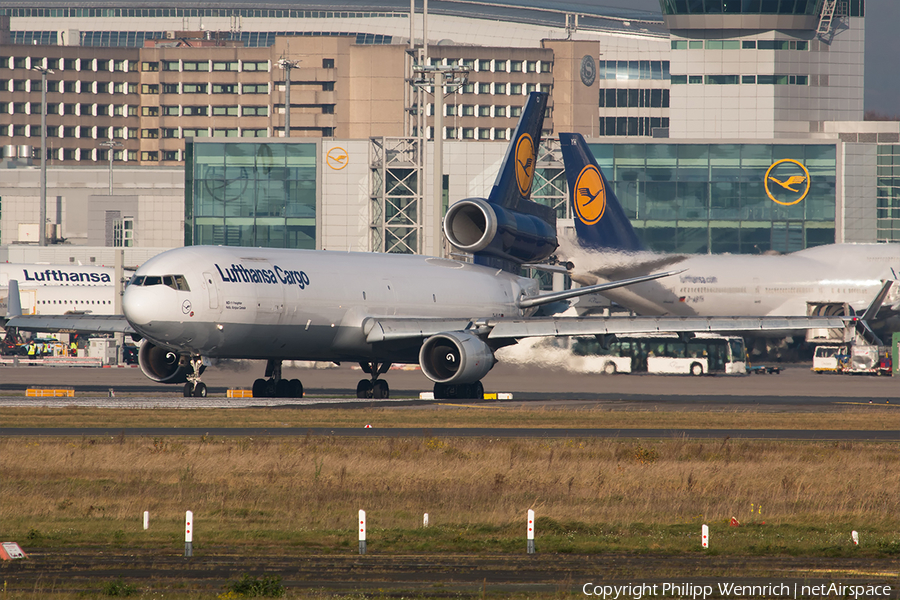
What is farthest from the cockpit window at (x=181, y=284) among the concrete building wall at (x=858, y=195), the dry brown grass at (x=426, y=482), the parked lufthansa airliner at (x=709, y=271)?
the concrete building wall at (x=858, y=195)

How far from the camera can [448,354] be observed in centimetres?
4369

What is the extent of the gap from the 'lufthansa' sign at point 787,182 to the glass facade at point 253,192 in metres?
41.5

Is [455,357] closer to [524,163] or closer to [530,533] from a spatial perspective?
[524,163]

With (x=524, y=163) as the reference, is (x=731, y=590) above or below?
below

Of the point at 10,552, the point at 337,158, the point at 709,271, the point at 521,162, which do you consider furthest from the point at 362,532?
the point at 337,158

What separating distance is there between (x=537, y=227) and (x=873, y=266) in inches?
1602

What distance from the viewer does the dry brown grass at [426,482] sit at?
19.7 meters

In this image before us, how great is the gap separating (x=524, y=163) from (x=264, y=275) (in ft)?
56.4

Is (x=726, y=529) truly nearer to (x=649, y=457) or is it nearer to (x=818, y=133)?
(x=649, y=457)

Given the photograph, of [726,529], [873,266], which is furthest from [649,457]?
[873,266]

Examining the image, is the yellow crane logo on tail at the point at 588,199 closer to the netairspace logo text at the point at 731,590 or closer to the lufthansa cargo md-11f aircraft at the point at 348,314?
the lufthansa cargo md-11f aircraft at the point at 348,314

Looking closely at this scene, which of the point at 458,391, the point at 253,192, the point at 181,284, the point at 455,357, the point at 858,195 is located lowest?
the point at 458,391

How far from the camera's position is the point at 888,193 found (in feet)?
374

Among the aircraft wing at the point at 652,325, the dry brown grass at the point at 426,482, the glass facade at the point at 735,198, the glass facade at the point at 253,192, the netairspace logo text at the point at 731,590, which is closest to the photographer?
the netairspace logo text at the point at 731,590
